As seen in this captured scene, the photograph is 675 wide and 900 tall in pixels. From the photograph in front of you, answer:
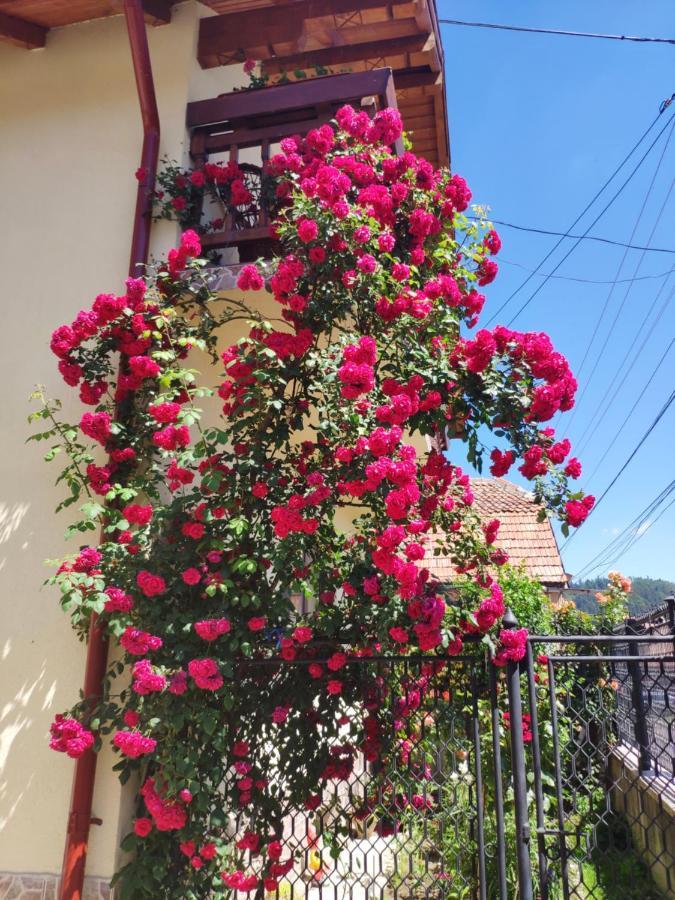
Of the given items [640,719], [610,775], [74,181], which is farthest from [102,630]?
[610,775]

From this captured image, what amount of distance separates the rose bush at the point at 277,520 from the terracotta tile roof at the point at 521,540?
573 centimetres

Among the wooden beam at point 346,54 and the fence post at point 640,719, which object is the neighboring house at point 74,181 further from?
the fence post at point 640,719

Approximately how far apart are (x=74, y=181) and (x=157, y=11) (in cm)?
138

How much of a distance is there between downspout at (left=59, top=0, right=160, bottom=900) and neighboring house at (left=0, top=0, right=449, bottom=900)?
0.02m

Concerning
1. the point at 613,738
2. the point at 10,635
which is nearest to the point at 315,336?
the point at 10,635

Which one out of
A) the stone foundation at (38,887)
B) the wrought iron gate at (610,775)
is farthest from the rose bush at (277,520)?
the wrought iron gate at (610,775)

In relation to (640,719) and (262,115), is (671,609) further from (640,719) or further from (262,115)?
(262,115)

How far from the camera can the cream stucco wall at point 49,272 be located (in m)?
3.18

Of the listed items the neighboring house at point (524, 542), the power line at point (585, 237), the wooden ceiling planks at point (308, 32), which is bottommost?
the neighboring house at point (524, 542)

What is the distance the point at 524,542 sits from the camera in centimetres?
1012

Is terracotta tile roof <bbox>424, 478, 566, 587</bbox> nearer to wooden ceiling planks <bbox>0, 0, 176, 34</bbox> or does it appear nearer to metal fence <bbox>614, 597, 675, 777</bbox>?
metal fence <bbox>614, 597, 675, 777</bbox>

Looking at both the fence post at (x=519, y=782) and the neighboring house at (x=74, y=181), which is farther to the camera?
the neighboring house at (x=74, y=181)

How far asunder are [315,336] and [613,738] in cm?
508

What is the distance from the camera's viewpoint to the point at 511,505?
36.9 ft
